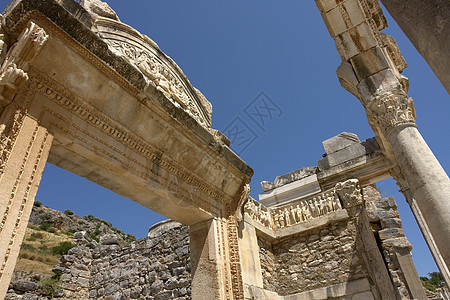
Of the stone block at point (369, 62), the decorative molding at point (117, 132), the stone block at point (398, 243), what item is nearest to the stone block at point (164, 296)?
the decorative molding at point (117, 132)

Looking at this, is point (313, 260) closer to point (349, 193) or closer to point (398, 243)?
point (349, 193)

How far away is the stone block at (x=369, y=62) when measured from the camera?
205 inches

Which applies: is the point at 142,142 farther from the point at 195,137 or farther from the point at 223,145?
the point at 223,145

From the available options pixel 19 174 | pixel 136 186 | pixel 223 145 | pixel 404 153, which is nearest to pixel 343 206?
pixel 404 153

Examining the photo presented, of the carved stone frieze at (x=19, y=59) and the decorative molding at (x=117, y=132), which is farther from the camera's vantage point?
the decorative molding at (x=117, y=132)

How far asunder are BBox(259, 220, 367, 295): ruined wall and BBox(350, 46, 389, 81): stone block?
324 centimetres

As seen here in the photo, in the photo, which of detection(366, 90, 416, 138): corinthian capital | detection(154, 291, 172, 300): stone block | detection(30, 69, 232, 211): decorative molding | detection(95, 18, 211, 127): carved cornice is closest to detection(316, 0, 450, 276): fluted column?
detection(366, 90, 416, 138): corinthian capital

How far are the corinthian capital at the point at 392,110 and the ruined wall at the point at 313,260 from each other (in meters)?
2.73

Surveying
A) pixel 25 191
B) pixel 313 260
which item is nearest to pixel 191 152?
pixel 25 191

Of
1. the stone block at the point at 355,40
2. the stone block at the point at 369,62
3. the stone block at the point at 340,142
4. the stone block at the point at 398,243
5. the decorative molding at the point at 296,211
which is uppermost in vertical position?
the stone block at the point at 340,142

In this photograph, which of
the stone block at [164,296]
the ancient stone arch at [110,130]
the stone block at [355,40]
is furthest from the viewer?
the stone block at [164,296]

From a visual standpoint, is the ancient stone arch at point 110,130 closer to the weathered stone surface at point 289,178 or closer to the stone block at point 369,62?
the stone block at point 369,62

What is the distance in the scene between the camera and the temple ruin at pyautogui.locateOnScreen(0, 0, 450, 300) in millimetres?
2795

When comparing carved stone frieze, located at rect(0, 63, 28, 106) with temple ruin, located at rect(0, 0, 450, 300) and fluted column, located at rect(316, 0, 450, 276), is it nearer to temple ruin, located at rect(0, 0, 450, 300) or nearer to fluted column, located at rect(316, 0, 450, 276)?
temple ruin, located at rect(0, 0, 450, 300)
